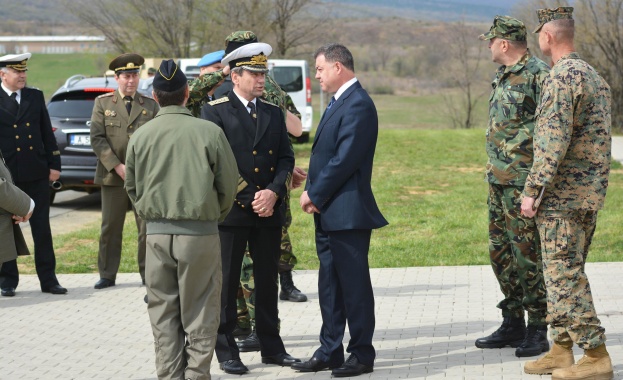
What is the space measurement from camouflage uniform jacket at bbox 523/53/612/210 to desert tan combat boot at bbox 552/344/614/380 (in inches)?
35.0

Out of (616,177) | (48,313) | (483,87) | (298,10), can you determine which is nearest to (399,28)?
(483,87)

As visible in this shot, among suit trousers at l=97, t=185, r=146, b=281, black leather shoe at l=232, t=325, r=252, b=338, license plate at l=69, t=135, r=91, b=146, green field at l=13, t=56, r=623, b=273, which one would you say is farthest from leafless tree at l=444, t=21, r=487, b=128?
black leather shoe at l=232, t=325, r=252, b=338

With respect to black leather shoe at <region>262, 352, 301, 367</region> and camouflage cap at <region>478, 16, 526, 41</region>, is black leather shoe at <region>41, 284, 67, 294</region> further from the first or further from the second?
camouflage cap at <region>478, 16, 526, 41</region>

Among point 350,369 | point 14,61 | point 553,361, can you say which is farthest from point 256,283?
point 14,61

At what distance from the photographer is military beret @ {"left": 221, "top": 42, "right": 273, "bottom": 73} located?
6.65 metres

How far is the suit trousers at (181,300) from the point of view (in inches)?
231

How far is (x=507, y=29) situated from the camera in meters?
6.82

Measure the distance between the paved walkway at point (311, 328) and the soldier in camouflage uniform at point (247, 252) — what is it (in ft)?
0.63

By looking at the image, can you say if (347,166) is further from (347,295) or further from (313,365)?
(313,365)

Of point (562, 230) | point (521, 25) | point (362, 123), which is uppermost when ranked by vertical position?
point (521, 25)

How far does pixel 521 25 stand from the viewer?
6.87m

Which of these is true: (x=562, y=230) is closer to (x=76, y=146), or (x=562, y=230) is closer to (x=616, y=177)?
(x=76, y=146)

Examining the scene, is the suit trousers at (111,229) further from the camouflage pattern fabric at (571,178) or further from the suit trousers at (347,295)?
the camouflage pattern fabric at (571,178)

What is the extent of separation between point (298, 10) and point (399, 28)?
11439 cm
